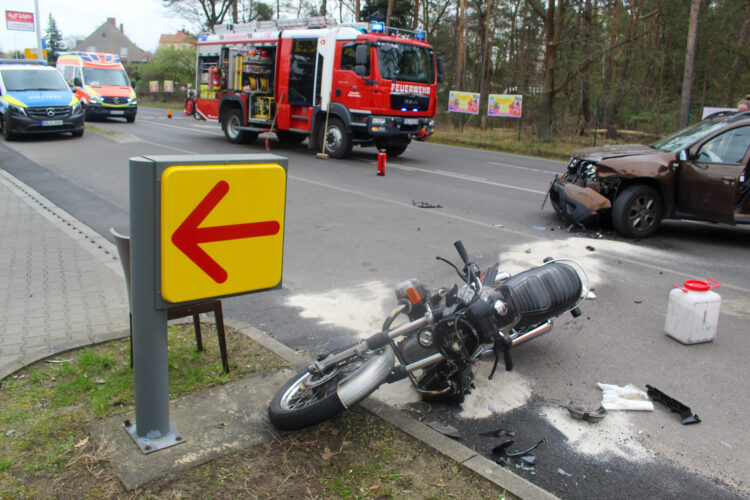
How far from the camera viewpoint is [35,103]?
58.6 ft

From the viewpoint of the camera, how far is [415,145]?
23.1 meters

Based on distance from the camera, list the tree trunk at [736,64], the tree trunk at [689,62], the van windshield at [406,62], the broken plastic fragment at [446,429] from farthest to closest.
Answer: the tree trunk at [736,64], the tree trunk at [689,62], the van windshield at [406,62], the broken plastic fragment at [446,429]

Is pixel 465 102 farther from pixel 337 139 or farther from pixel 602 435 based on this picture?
pixel 602 435

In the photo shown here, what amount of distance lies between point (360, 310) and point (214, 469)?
267cm

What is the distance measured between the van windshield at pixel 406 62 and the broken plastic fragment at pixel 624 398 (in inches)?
484

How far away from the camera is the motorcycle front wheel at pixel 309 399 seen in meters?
3.21

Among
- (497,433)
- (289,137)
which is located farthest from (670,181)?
(289,137)

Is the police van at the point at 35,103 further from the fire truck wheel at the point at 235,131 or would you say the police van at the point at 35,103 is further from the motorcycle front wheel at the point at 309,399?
the motorcycle front wheel at the point at 309,399

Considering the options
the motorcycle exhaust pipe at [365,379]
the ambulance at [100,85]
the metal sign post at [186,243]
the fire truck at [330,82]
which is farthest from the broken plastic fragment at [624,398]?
the ambulance at [100,85]

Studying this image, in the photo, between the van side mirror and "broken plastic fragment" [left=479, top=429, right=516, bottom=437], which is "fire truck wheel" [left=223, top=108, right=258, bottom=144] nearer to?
the van side mirror

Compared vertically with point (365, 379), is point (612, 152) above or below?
above

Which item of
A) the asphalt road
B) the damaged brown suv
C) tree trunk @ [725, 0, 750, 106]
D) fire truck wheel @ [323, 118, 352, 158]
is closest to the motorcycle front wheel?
the asphalt road

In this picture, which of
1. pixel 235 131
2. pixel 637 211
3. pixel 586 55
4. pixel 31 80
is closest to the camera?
pixel 637 211

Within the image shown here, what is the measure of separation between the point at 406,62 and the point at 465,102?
10.9 metres
